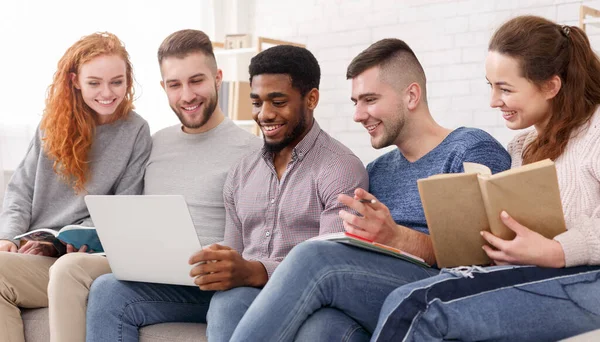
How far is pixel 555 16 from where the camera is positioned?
368cm

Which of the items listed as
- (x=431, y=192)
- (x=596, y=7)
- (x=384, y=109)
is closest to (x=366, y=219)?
(x=431, y=192)

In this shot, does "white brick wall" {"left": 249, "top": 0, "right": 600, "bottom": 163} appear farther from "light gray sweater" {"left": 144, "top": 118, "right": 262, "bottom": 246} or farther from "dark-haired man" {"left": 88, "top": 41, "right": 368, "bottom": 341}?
"dark-haired man" {"left": 88, "top": 41, "right": 368, "bottom": 341}

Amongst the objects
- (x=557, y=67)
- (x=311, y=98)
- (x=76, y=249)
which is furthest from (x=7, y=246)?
(x=557, y=67)

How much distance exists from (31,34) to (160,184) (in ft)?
5.47

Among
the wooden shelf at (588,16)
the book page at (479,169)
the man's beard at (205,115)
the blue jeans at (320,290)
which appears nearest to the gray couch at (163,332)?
the blue jeans at (320,290)

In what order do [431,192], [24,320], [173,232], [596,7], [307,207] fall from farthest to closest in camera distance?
[596,7]
[24,320]
[307,207]
[173,232]
[431,192]

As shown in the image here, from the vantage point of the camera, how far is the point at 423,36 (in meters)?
4.13

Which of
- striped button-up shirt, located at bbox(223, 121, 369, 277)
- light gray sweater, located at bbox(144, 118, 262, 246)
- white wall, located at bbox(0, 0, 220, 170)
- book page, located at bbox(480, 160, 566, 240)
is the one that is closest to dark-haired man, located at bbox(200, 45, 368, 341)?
striped button-up shirt, located at bbox(223, 121, 369, 277)

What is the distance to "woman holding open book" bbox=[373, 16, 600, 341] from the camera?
1.39m

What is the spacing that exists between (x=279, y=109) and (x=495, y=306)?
85cm

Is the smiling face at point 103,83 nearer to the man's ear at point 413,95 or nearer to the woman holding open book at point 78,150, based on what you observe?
the woman holding open book at point 78,150

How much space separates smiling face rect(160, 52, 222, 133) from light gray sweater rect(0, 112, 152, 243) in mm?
209

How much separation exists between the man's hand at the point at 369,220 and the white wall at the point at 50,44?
1.61 meters

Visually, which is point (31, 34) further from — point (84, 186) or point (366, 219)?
point (366, 219)
